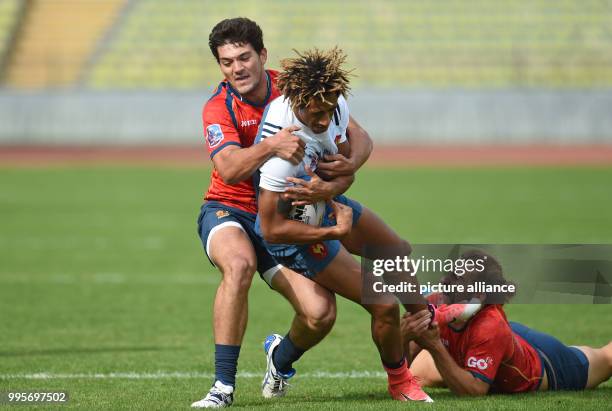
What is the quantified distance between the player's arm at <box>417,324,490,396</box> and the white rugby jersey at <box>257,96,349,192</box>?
1244mm

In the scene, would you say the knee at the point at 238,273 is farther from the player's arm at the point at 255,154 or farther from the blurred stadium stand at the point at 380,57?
the blurred stadium stand at the point at 380,57

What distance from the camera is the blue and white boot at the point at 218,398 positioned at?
5676mm

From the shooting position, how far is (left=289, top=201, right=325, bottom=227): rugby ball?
→ 5707mm

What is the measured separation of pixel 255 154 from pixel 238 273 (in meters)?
0.70

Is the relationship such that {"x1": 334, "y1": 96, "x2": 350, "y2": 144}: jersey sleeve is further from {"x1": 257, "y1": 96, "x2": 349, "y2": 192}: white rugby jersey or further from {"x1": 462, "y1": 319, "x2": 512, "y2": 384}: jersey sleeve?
{"x1": 462, "y1": 319, "x2": 512, "y2": 384}: jersey sleeve

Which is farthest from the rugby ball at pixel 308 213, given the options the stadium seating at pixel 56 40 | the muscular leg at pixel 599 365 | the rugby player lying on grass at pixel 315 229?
the stadium seating at pixel 56 40

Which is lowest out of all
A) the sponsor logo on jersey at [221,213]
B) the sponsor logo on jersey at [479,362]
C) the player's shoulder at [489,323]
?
the sponsor logo on jersey at [479,362]

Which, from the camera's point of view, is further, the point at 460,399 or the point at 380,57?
the point at 380,57

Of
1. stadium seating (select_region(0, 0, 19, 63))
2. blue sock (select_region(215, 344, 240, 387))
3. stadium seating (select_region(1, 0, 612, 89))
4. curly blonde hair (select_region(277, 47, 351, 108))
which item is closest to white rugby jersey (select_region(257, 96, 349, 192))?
curly blonde hair (select_region(277, 47, 351, 108))

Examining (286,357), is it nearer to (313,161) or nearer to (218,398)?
(218,398)

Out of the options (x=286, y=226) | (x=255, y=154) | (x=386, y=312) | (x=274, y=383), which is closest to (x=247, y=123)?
(x=255, y=154)

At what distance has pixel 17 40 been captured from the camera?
110 ft

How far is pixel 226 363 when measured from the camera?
5781mm

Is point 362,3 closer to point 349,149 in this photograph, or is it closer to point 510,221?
point 510,221
